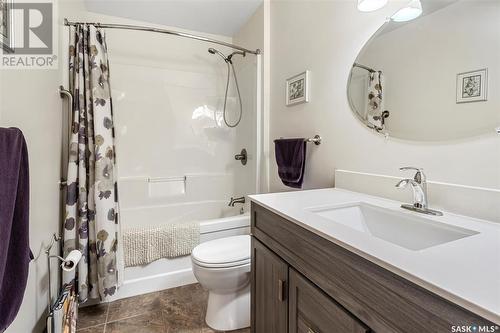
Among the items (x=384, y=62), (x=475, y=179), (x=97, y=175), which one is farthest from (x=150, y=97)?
(x=475, y=179)

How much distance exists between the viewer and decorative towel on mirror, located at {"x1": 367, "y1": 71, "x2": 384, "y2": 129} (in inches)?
43.8

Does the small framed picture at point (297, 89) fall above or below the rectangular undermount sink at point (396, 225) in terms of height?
above

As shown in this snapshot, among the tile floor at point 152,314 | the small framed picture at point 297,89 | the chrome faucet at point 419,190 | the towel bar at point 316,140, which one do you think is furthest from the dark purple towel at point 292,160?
the tile floor at point 152,314

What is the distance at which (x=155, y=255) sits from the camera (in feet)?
5.68

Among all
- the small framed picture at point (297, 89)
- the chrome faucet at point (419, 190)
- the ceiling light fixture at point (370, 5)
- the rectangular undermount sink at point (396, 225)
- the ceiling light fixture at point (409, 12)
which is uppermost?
the ceiling light fixture at point (370, 5)

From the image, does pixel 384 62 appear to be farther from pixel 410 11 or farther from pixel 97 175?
pixel 97 175

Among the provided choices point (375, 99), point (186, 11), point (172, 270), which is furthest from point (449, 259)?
point (186, 11)

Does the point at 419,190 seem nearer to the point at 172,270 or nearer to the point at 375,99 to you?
the point at 375,99

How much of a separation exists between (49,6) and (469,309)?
6.29 ft

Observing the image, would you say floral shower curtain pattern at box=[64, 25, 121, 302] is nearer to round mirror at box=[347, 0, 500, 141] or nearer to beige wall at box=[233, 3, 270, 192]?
beige wall at box=[233, 3, 270, 192]

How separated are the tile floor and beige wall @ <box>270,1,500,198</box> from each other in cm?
104

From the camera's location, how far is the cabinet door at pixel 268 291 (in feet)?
2.80

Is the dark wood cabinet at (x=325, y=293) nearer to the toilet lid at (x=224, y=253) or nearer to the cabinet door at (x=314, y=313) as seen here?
the cabinet door at (x=314, y=313)

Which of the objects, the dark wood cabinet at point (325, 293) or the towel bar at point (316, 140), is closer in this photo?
the dark wood cabinet at point (325, 293)
